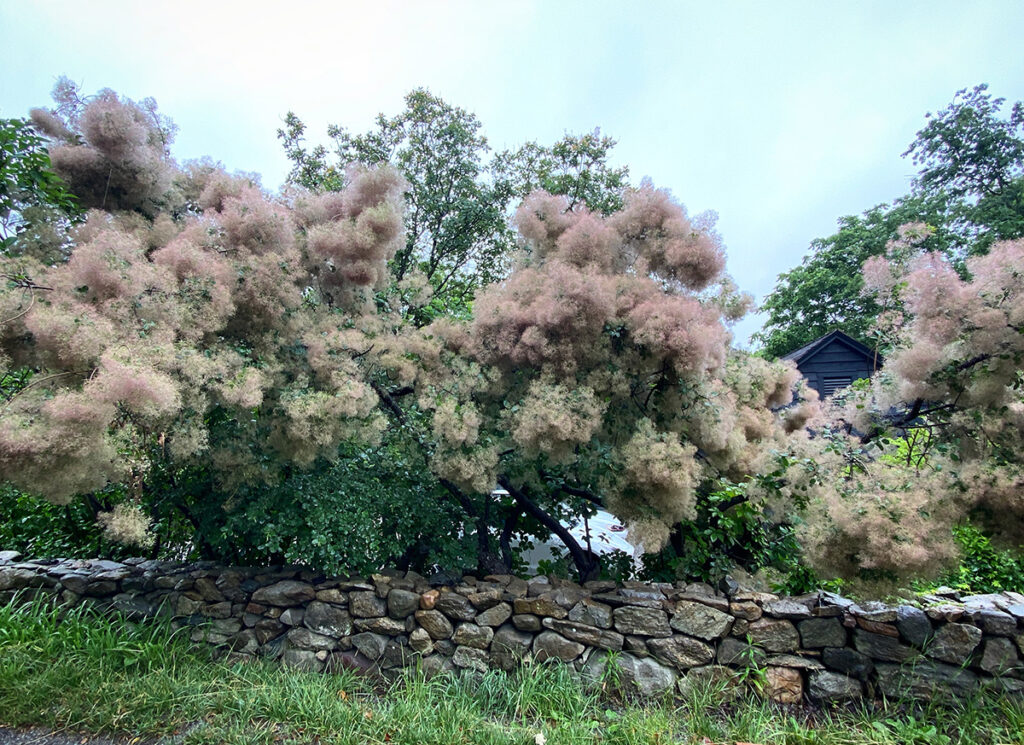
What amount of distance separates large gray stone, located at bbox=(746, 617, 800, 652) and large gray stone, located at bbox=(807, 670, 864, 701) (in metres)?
0.18

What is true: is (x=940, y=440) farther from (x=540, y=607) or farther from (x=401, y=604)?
(x=401, y=604)

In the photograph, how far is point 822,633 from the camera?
2758 mm

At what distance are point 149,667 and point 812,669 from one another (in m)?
3.85

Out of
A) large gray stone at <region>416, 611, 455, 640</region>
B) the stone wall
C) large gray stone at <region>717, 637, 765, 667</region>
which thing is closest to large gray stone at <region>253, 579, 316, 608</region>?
the stone wall

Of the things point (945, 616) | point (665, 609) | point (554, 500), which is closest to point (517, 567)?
point (554, 500)

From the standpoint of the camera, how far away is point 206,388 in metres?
2.60

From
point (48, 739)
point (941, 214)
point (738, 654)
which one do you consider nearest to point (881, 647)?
point (738, 654)

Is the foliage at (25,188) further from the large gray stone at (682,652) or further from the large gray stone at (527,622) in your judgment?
the large gray stone at (682,652)

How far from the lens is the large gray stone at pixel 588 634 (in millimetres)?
2869

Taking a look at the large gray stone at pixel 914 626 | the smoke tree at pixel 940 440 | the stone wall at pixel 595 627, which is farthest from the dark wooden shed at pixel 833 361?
the large gray stone at pixel 914 626

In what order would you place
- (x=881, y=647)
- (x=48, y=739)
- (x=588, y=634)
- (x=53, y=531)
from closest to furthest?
(x=48, y=739) < (x=881, y=647) < (x=588, y=634) < (x=53, y=531)

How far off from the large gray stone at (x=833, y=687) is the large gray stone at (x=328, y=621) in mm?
2773

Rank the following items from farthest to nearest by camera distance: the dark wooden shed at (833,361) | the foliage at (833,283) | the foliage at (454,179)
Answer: the foliage at (833,283) < the dark wooden shed at (833,361) < the foliage at (454,179)

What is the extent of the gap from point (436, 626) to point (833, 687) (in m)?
2.32
